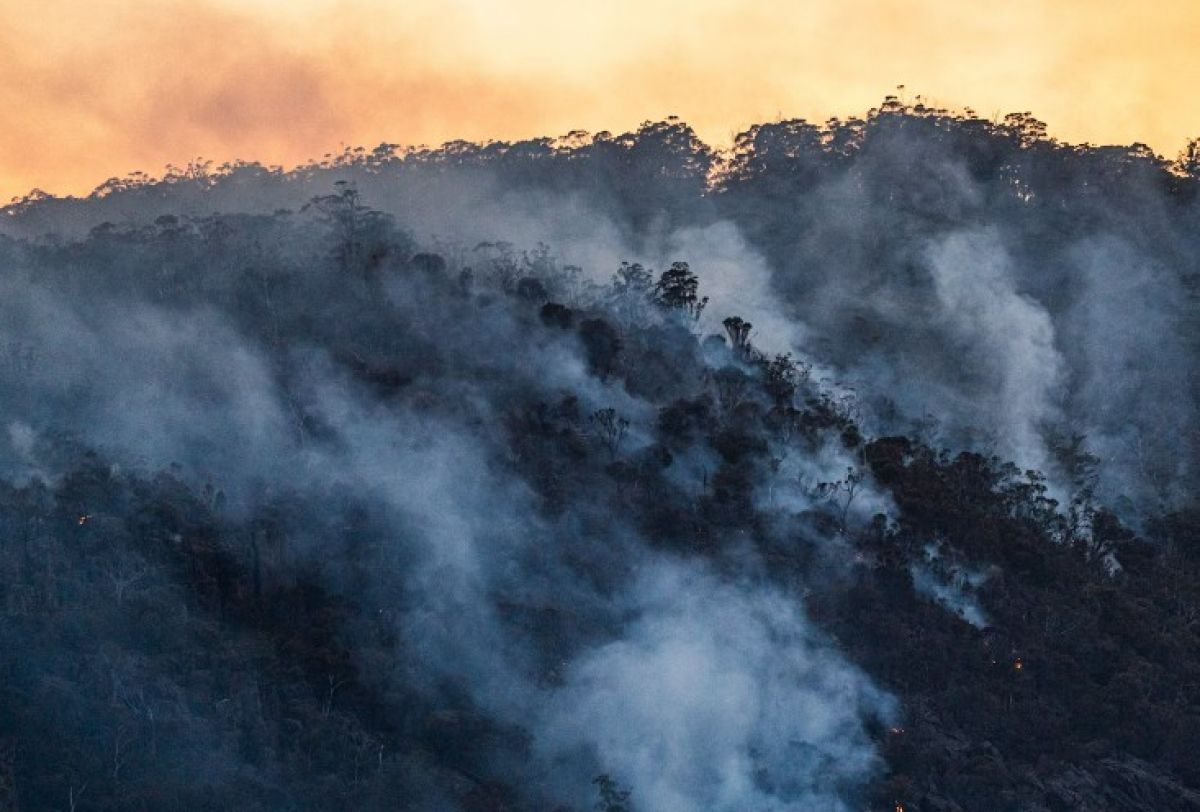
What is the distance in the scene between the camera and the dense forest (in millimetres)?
79688

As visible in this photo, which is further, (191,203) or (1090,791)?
(191,203)

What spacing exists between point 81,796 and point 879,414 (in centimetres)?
6754

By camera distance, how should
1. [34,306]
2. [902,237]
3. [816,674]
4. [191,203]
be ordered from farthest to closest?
1. [191,203]
2. [902,237]
3. [34,306]
4. [816,674]

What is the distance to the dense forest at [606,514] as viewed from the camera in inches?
3137

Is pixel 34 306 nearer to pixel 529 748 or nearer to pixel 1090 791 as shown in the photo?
pixel 529 748

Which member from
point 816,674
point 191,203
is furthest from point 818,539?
point 191,203

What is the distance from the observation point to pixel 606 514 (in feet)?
319

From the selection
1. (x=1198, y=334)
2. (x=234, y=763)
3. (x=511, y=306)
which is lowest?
(x=234, y=763)

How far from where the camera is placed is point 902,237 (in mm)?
141750

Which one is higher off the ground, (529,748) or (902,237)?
(902,237)

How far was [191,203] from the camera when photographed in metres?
164

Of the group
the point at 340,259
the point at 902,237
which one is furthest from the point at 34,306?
the point at 902,237

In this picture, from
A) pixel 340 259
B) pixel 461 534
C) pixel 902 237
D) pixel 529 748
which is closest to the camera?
pixel 529 748

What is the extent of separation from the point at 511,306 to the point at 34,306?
37162 millimetres
